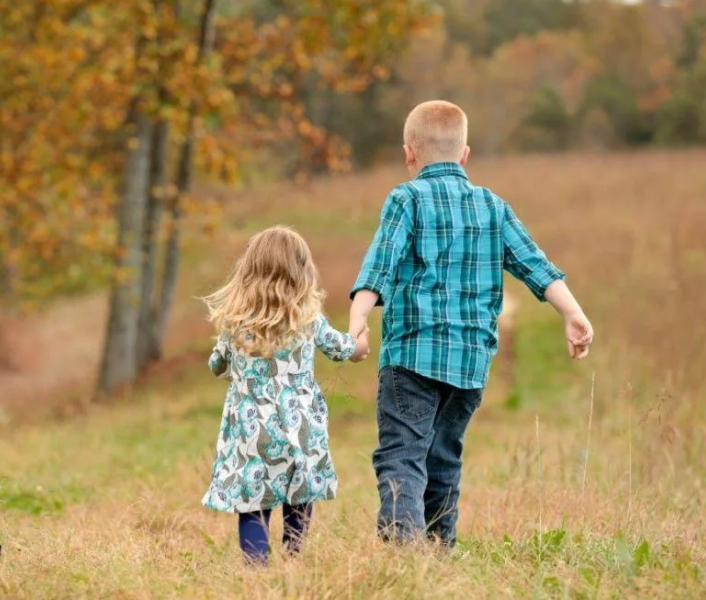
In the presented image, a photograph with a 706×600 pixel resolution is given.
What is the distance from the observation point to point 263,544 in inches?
180

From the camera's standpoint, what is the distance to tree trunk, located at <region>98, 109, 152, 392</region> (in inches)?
558

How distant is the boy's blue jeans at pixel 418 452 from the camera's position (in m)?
4.51

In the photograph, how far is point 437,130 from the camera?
4.81m

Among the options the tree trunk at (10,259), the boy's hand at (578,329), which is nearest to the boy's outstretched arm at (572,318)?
the boy's hand at (578,329)

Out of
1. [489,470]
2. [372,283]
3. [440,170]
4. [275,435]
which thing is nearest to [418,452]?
[275,435]

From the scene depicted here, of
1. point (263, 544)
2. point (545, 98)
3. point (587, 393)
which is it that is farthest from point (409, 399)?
point (545, 98)

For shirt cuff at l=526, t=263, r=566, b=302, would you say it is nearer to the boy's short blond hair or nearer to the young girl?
the boy's short blond hair

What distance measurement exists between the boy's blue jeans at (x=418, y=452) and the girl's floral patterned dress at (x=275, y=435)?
255 millimetres

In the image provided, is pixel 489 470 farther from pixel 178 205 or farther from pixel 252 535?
pixel 178 205

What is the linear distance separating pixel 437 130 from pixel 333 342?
103 centimetres

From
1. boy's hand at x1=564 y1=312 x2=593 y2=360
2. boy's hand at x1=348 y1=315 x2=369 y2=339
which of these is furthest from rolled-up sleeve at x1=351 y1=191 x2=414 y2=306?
boy's hand at x1=564 y1=312 x2=593 y2=360

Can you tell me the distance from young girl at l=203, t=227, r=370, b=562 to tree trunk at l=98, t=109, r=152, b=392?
30.7 ft

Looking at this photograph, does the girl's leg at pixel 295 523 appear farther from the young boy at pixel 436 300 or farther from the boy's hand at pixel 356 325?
the boy's hand at pixel 356 325

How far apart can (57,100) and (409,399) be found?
36.1ft
